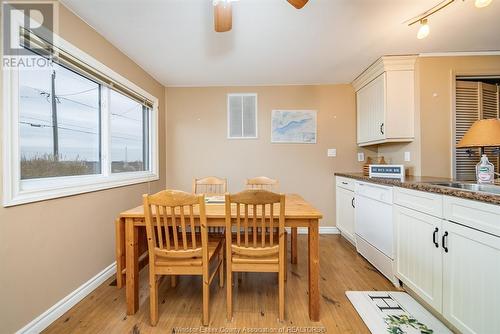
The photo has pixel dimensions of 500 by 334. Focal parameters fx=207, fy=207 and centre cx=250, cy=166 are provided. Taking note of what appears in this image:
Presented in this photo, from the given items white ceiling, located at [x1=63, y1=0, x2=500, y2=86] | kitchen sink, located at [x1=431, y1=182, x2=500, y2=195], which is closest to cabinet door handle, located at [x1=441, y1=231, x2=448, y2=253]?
kitchen sink, located at [x1=431, y1=182, x2=500, y2=195]

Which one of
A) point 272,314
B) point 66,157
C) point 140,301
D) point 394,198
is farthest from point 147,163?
point 394,198

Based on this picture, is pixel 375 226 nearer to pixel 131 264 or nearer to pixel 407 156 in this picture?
pixel 407 156

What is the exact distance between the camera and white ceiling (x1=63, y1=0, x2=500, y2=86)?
64.1 inches

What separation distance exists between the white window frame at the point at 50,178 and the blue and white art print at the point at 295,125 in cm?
197

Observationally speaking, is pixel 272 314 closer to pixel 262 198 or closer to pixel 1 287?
pixel 262 198

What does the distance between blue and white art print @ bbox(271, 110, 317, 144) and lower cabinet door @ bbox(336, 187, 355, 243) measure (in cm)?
92

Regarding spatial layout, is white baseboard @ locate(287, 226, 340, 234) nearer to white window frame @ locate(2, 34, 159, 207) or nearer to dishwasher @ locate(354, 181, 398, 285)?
dishwasher @ locate(354, 181, 398, 285)

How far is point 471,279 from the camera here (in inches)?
46.8

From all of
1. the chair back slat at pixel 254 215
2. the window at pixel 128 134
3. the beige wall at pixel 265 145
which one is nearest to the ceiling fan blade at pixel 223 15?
the chair back slat at pixel 254 215

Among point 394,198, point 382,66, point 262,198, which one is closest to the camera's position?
point 262,198

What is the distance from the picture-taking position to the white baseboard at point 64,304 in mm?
1373

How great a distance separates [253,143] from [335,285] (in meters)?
2.14

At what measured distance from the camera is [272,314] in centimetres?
157

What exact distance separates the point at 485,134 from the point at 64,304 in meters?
3.54
